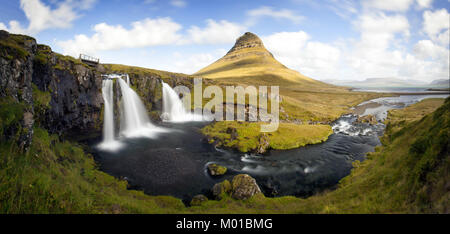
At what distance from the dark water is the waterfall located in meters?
6.98

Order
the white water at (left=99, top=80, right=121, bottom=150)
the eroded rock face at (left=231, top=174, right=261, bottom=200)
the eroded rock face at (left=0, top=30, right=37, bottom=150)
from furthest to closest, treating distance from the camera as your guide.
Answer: the white water at (left=99, top=80, right=121, bottom=150), the eroded rock face at (left=231, top=174, right=261, bottom=200), the eroded rock face at (left=0, top=30, right=37, bottom=150)

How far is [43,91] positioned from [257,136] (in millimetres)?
41418

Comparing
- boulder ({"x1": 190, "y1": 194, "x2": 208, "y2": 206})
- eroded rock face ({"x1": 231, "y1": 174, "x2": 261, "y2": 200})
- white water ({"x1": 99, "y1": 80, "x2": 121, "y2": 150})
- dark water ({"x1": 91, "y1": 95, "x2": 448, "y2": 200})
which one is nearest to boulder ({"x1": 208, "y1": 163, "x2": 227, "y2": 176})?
dark water ({"x1": 91, "y1": 95, "x2": 448, "y2": 200})

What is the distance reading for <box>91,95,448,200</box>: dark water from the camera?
88.9 ft

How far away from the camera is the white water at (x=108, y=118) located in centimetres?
4223

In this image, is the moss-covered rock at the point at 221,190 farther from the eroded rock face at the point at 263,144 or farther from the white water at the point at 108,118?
the white water at the point at 108,118

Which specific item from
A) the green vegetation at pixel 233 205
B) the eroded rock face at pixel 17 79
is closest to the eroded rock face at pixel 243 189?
the green vegetation at pixel 233 205

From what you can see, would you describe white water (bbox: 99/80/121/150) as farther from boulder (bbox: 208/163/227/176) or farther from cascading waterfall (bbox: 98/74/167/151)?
boulder (bbox: 208/163/227/176)

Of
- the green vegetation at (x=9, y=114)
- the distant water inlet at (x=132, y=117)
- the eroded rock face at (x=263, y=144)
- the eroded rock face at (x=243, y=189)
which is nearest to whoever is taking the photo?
the green vegetation at (x=9, y=114)

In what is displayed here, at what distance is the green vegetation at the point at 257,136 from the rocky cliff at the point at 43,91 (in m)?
28.9

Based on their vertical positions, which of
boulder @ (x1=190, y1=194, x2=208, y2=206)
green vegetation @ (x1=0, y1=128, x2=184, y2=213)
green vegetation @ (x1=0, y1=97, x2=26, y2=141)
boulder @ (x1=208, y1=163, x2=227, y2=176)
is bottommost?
boulder @ (x1=190, y1=194, x2=208, y2=206)

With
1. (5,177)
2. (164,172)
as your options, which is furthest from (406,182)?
(164,172)

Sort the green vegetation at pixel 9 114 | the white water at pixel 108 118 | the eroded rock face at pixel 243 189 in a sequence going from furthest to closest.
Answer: the white water at pixel 108 118 → the eroded rock face at pixel 243 189 → the green vegetation at pixel 9 114

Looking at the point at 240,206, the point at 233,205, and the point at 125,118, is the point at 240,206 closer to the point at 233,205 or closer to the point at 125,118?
the point at 233,205
